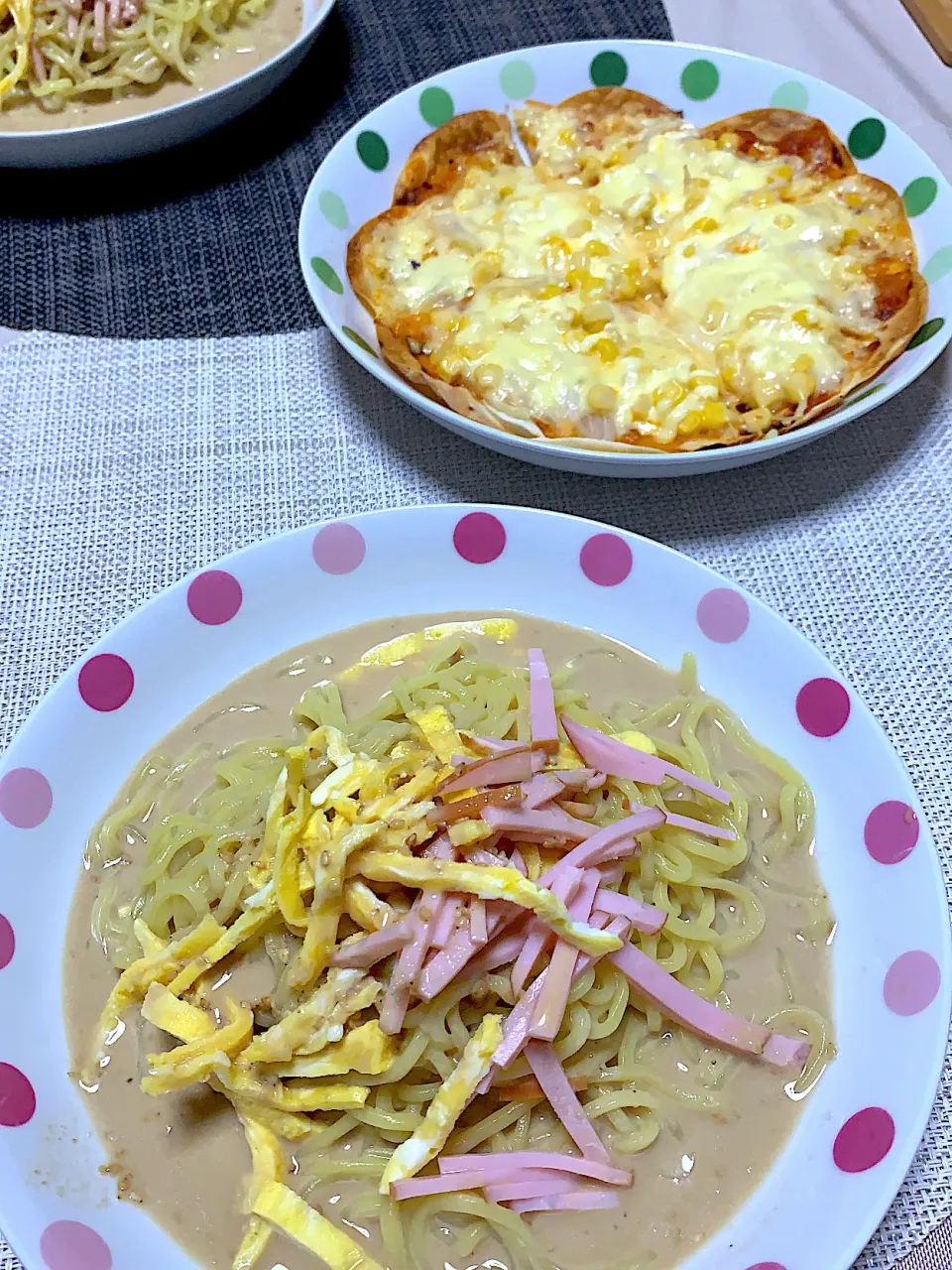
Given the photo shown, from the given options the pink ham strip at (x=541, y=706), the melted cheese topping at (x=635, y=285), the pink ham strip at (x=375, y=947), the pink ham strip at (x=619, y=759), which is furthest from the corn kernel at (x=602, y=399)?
the pink ham strip at (x=375, y=947)

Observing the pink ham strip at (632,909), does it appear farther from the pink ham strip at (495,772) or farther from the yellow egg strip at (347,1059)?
the yellow egg strip at (347,1059)

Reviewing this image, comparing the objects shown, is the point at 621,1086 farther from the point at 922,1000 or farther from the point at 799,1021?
the point at 922,1000

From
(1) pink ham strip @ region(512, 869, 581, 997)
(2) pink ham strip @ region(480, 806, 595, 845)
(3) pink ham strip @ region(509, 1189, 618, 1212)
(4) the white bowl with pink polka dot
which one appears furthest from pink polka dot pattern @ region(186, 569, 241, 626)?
(3) pink ham strip @ region(509, 1189, 618, 1212)

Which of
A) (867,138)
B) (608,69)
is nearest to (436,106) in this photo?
(608,69)

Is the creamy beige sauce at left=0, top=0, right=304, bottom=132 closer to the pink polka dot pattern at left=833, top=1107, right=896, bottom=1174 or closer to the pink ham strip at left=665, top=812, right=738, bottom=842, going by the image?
the pink ham strip at left=665, top=812, right=738, bottom=842

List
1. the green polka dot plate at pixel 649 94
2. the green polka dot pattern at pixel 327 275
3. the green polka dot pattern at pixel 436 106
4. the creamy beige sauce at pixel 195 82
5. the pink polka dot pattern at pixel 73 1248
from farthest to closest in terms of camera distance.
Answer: the creamy beige sauce at pixel 195 82 → the green polka dot pattern at pixel 436 106 → the green polka dot pattern at pixel 327 275 → the green polka dot plate at pixel 649 94 → the pink polka dot pattern at pixel 73 1248

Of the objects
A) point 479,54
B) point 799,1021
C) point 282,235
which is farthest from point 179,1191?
point 479,54
